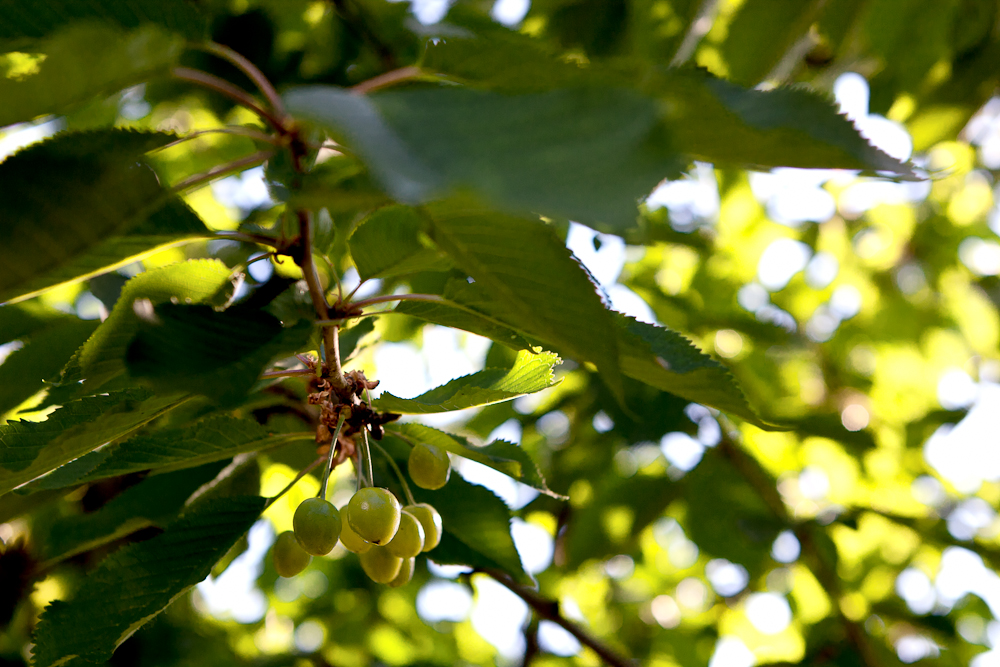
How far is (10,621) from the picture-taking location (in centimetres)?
176

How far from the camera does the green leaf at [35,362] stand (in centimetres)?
114

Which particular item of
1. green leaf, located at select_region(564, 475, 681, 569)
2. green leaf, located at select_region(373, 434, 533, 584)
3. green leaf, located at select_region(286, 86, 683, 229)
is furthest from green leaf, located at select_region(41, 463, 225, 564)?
green leaf, located at select_region(564, 475, 681, 569)

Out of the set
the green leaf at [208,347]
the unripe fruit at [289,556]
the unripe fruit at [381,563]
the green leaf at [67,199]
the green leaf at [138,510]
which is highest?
the green leaf at [67,199]

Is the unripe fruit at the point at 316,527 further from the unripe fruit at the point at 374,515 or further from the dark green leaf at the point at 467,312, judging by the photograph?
the dark green leaf at the point at 467,312

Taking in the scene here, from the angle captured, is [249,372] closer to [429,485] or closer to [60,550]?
[429,485]

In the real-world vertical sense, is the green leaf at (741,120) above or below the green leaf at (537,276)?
above

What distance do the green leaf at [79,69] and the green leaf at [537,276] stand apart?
23 cm

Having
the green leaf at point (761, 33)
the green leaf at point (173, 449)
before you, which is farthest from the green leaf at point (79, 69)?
the green leaf at point (761, 33)

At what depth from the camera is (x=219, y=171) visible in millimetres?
670

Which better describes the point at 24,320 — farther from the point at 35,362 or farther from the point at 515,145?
the point at 515,145

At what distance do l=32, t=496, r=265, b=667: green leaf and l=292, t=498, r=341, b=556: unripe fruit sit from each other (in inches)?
3.2

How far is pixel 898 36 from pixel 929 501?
2.12 m

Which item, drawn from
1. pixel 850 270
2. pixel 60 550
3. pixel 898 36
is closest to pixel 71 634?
pixel 60 550

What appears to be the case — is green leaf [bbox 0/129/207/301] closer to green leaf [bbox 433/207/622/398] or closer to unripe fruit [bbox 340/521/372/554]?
green leaf [bbox 433/207/622/398]
